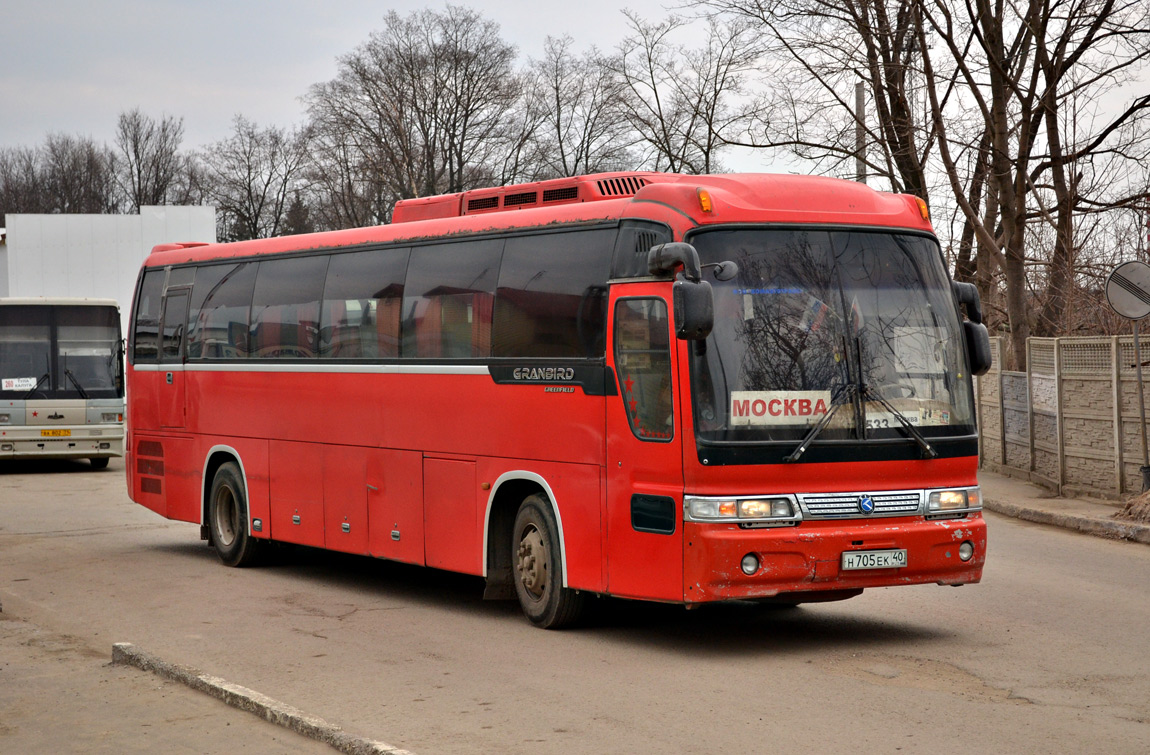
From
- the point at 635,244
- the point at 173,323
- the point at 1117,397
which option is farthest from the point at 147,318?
the point at 1117,397

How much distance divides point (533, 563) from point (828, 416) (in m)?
2.48

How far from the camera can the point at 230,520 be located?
14.6m

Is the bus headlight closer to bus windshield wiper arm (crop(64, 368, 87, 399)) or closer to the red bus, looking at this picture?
the red bus

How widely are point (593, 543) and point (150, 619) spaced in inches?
143

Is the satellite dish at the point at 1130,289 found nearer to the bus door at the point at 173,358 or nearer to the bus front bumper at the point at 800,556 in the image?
the bus front bumper at the point at 800,556

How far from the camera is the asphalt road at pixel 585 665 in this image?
6707 millimetres

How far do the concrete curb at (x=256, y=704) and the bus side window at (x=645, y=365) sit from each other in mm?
2957

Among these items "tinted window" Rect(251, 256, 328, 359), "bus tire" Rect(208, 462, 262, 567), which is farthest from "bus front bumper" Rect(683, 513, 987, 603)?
"bus tire" Rect(208, 462, 262, 567)

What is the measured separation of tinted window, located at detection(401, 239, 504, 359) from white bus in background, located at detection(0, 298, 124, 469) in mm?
17074

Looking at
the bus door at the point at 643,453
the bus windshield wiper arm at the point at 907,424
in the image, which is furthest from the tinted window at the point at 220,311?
the bus windshield wiper arm at the point at 907,424

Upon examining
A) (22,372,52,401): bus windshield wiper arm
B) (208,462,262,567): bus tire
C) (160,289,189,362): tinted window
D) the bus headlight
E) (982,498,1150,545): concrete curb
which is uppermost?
(160,289,189,362): tinted window

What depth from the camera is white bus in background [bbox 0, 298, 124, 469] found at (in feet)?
86.6

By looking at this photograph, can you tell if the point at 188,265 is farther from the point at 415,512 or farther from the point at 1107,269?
the point at 1107,269

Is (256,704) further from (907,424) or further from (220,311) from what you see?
(220,311)
